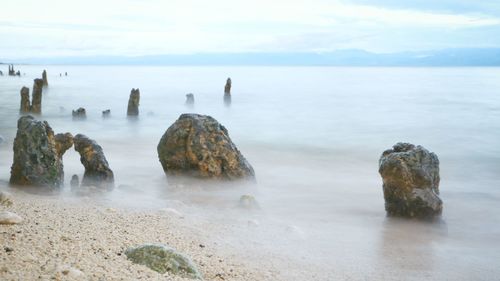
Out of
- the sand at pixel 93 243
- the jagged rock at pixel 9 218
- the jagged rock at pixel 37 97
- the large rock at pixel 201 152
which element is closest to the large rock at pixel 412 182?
the large rock at pixel 201 152

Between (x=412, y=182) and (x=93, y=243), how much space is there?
5432 millimetres

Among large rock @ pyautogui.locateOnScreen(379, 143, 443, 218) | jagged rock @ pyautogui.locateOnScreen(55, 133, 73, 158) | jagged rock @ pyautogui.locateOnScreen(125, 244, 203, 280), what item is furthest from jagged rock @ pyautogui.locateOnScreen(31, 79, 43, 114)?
jagged rock @ pyautogui.locateOnScreen(125, 244, 203, 280)

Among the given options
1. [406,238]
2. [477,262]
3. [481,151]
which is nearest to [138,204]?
[406,238]

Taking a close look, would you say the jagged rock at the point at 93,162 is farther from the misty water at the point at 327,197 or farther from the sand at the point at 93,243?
the sand at the point at 93,243

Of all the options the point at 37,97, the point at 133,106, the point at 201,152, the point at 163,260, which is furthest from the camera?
the point at 133,106

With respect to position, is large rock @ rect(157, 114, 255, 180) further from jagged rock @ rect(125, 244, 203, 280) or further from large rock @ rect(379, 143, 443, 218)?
jagged rock @ rect(125, 244, 203, 280)

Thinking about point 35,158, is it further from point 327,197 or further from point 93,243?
point 327,197

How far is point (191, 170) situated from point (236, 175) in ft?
3.03

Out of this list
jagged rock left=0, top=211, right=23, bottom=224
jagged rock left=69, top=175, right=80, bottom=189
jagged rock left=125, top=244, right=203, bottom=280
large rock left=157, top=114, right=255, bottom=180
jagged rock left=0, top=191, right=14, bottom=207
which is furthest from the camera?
large rock left=157, top=114, right=255, bottom=180

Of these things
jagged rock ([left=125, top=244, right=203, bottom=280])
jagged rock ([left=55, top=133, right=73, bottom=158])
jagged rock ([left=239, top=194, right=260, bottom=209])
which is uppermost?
jagged rock ([left=55, top=133, right=73, bottom=158])

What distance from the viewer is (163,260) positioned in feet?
16.4

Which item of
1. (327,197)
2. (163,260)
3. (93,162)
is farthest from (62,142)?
(163,260)

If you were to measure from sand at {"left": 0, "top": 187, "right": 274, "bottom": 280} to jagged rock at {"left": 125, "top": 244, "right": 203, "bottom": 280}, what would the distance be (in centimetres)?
11

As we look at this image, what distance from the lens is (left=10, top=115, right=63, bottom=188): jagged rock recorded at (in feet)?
30.5
